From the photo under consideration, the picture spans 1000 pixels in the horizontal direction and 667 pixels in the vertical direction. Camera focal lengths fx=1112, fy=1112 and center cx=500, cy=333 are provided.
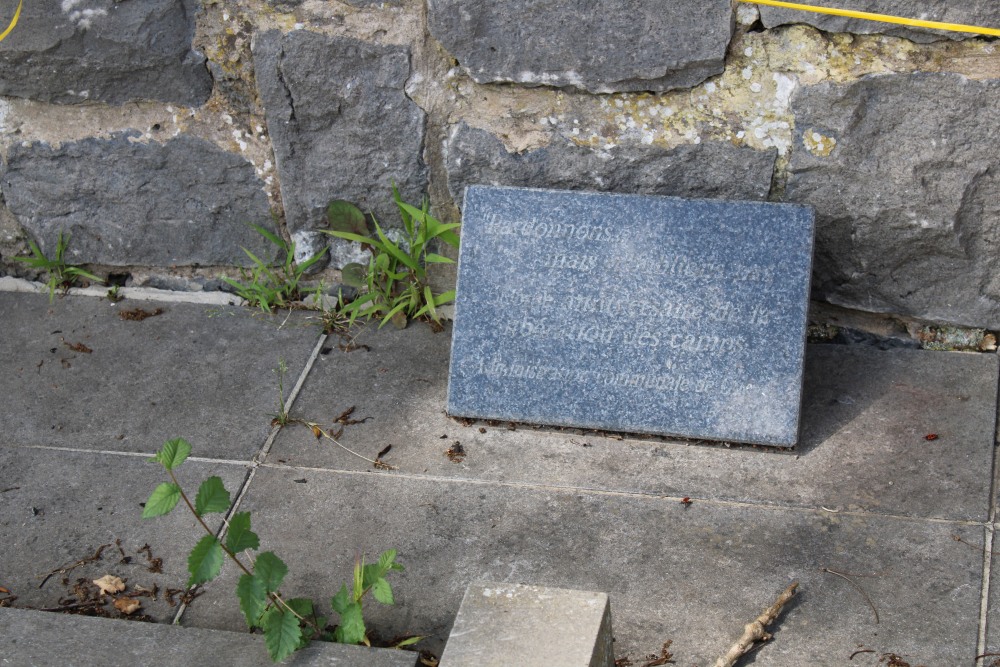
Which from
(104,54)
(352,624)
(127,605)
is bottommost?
(127,605)

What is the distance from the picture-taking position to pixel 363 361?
2.65m

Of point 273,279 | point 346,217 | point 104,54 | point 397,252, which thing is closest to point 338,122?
point 346,217

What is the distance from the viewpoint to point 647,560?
6.73 ft

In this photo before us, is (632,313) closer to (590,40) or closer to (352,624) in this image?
(590,40)

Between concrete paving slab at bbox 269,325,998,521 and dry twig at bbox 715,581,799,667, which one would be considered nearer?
dry twig at bbox 715,581,799,667

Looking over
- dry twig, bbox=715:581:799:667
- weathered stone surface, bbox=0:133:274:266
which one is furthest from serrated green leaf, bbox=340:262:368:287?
dry twig, bbox=715:581:799:667

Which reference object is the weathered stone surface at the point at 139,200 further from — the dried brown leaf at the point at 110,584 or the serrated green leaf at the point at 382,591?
the serrated green leaf at the point at 382,591

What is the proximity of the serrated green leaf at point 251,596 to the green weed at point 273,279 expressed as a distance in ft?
3.78

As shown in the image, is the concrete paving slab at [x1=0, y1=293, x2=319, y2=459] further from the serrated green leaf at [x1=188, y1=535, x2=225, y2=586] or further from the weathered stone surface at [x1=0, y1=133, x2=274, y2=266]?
the serrated green leaf at [x1=188, y1=535, x2=225, y2=586]

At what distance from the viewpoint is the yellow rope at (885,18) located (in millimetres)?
2199

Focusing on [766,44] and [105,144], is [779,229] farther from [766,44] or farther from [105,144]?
[105,144]

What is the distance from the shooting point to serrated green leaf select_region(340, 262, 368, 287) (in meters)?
2.76

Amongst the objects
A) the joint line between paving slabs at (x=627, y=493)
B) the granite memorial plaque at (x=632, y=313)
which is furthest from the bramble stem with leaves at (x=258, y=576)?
the granite memorial plaque at (x=632, y=313)

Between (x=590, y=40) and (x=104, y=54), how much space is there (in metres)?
1.15
